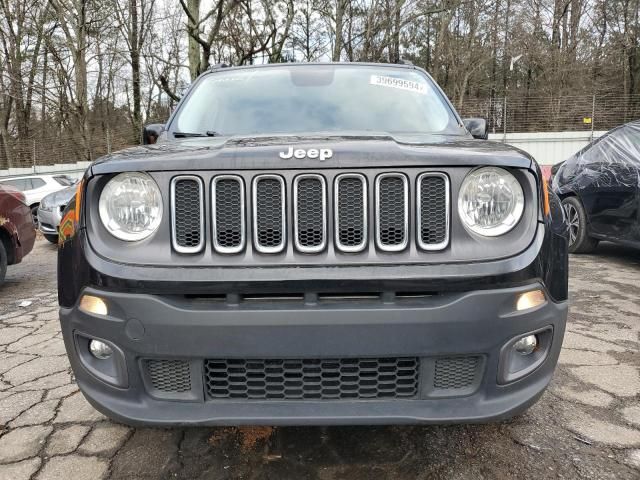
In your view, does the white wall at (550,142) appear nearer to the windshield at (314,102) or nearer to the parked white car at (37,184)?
the parked white car at (37,184)

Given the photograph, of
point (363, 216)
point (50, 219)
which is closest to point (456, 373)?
point (363, 216)

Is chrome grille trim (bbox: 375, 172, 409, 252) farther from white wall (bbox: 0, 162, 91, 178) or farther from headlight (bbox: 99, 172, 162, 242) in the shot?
white wall (bbox: 0, 162, 91, 178)

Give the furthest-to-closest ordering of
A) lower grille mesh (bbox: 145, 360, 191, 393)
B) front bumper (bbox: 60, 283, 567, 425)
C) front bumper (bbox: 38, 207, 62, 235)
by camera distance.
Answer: front bumper (bbox: 38, 207, 62, 235) < lower grille mesh (bbox: 145, 360, 191, 393) < front bumper (bbox: 60, 283, 567, 425)

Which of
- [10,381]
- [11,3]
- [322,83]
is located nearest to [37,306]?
[10,381]

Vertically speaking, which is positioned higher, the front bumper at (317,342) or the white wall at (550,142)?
the white wall at (550,142)

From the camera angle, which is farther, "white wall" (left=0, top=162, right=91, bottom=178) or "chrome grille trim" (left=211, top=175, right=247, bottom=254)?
"white wall" (left=0, top=162, right=91, bottom=178)

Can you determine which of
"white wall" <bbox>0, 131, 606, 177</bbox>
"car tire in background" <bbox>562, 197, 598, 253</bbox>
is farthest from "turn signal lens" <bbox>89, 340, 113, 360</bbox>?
"white wall" <bbox>0, 131, 606, 177</bbox>

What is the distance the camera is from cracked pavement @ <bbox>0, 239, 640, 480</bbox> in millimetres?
1920

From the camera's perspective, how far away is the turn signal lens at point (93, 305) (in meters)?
1.61

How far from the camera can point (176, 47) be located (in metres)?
23.4

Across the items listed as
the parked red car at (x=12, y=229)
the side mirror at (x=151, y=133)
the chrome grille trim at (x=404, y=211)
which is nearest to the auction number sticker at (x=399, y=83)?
the side mirror at (x=151, y=133)

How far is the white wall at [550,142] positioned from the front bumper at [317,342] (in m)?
19.3

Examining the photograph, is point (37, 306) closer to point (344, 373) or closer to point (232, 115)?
point (232, 115)

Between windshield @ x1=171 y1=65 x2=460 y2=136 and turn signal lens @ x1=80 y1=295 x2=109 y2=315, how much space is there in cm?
113
